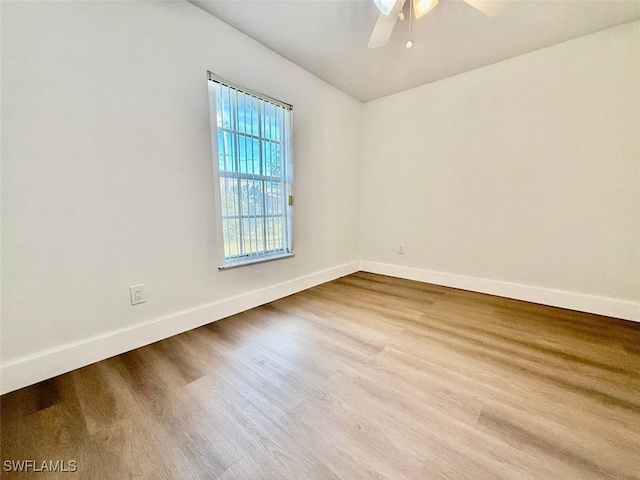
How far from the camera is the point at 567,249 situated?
219 cm

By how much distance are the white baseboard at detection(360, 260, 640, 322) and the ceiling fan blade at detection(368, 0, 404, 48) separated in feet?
7.73

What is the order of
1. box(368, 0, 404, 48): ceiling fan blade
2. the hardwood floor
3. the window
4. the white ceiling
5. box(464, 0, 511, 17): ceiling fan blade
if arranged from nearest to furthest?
the hardwood floor → box(464, 0, 511, 17): ceiling fan blade → box(368, 0, 404, 48): ceiling fan blade → the white ceiling → the window

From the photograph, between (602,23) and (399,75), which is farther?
(399,75)

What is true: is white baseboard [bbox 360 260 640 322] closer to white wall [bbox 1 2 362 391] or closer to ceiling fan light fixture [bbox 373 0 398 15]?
white wall [bbox 1 2 362 391]

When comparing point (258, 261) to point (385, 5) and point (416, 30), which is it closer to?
point (385, 5)

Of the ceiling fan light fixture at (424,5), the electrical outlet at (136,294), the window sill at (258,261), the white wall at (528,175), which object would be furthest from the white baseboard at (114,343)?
the ceiling fan light fixture at (424,5)

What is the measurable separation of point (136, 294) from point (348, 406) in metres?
1.45

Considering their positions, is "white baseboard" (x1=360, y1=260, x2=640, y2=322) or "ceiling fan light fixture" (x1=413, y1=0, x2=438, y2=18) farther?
"white baseboard" (x1=360, y1=260, x2=640, y2=322)

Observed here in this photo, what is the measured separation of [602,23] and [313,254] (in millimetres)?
3006

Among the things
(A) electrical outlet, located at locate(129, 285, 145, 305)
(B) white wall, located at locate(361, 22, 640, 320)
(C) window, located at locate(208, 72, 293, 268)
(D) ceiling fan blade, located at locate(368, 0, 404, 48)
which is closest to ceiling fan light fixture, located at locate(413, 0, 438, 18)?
(D) ceiling fan blade, located at locate(368, 0, 404, 48)

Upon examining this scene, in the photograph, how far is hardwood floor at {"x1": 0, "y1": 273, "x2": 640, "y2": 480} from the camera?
873mm

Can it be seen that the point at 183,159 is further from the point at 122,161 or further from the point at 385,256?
the point at 385,256

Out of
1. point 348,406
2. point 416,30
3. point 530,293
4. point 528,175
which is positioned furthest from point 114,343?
point 528,175

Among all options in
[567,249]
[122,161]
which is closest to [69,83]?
[122,161]
